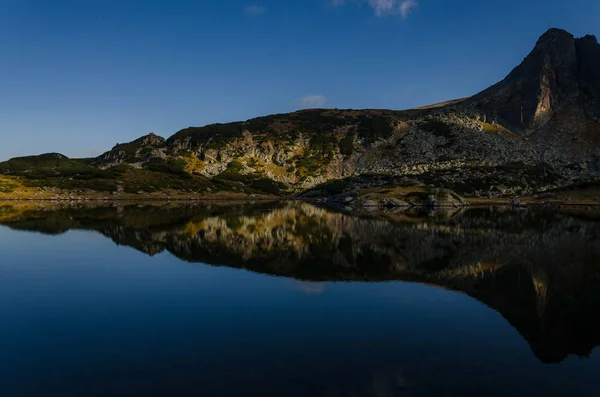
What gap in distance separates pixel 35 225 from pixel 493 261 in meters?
85.6

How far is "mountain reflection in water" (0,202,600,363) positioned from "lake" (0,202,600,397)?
0.25 metres

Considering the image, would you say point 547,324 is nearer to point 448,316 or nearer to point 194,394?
point 448,316

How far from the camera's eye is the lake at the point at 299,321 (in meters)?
17.7

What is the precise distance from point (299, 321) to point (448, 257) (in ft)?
101

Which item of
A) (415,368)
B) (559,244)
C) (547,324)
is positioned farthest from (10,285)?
(559,244)

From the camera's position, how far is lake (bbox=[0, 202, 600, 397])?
17719 mm

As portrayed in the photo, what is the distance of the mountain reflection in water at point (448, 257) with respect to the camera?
28.6m

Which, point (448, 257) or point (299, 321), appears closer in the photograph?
point (299, 321)

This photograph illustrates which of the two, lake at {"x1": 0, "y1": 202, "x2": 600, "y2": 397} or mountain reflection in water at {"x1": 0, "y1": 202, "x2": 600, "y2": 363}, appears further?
mountain reflection in water at {"x1": 0, "y1": 202, "x2": 600, "y2": 363}

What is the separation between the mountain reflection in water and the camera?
28.6m

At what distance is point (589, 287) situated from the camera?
36312mm

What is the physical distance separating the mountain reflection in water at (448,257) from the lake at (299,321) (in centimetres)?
25

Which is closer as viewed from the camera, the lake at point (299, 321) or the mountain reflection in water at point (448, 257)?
the lake at point (299, 321)

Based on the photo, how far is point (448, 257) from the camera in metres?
51.3
